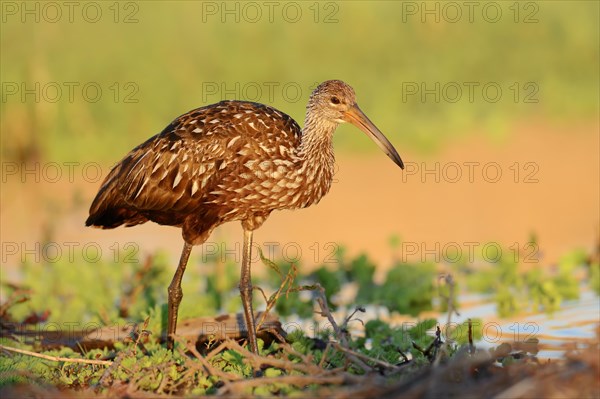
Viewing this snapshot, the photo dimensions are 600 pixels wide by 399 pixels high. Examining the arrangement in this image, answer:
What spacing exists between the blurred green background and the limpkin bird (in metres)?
5.69

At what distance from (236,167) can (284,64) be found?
8785 millimetres

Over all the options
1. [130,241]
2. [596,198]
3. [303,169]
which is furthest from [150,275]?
[596,198]

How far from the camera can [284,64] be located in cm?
1567

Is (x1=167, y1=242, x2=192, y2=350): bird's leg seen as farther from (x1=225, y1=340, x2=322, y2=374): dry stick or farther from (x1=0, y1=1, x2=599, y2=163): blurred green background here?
(x1=0, y1=1, x2=599, y2=163): blurred green background

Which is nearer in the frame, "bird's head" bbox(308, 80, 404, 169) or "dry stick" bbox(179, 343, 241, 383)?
"dry stick" bbox(179, 343, 241, 383)

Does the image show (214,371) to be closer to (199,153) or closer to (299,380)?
(299,380)

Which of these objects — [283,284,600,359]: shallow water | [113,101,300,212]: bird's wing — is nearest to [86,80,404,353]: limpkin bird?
[113,101,300,212]: bird's wing

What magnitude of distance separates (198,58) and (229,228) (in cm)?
515

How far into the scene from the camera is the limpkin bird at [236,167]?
23.1 feet

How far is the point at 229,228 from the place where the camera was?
431 inches

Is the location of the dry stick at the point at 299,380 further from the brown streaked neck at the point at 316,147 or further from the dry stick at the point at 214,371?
the brown streaked neck at the point at 316,147

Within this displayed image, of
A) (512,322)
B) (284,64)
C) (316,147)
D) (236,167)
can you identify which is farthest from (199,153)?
(284,64)

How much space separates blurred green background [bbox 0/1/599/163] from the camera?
13711 millimetres

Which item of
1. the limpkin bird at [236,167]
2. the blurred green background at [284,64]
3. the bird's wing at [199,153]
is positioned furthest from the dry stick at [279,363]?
the blurred green background at [284,64]
